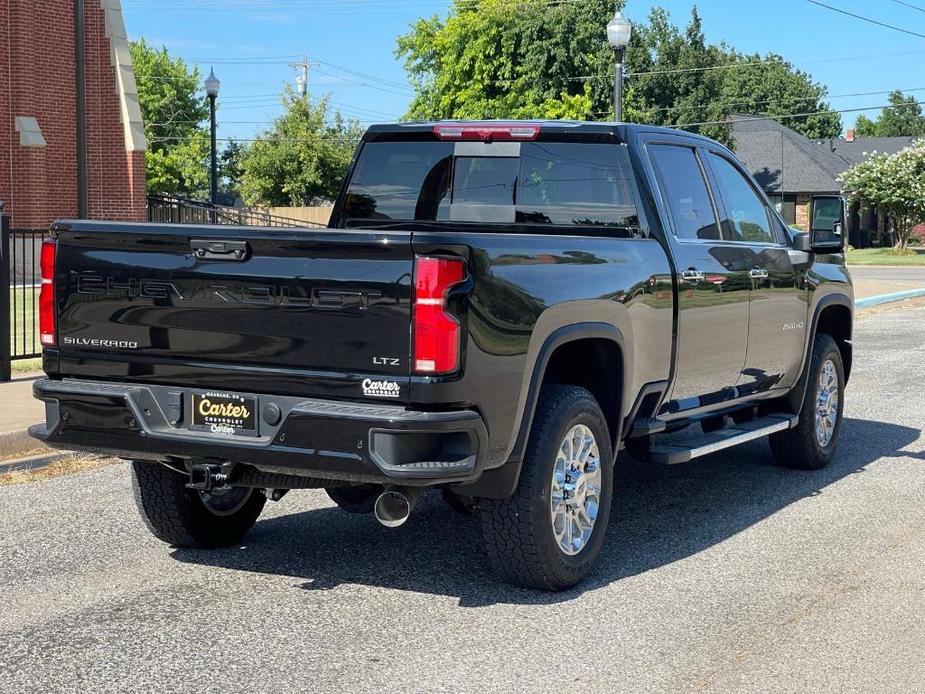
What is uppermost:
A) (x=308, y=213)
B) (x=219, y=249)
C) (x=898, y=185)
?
(x=898, y=185)

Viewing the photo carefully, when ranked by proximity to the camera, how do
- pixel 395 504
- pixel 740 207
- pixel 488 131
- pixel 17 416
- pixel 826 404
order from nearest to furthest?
pixel 395 504 → pixel 488 131 → pixel 740 207 → pixel 826 404 → pixel 17 416

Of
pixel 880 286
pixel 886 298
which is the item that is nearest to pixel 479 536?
pixel 886 298

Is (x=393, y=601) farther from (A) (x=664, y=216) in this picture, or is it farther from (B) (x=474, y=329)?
(A) (x=664, y=216)

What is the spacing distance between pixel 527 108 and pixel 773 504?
4775cm

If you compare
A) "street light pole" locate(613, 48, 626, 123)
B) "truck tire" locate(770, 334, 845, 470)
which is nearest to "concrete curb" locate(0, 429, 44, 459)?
"truck tire" locate(770, 334, 845, 470)

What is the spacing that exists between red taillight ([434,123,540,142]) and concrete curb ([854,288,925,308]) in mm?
17133

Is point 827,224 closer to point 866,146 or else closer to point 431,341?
point 431,341

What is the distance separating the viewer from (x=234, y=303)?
205 inches

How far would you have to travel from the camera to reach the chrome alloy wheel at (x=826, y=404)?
28.4ft

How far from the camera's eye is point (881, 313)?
75.3 feet

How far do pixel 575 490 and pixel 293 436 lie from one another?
140 centimetres

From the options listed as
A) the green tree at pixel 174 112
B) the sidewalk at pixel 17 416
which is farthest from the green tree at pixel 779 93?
the sidewalk at pixel 17 416

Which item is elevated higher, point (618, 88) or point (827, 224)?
point (618, 88)

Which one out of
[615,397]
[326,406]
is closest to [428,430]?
[326,406]
